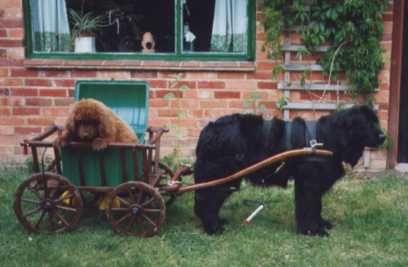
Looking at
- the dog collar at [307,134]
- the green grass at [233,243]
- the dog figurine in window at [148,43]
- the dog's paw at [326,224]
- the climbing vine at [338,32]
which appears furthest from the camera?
the dog figurine in window at [148,43]

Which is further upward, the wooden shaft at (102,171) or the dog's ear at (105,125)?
the dog's ear at (105,125)

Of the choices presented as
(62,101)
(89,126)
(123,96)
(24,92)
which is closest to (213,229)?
(89,126)

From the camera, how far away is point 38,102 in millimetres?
6922

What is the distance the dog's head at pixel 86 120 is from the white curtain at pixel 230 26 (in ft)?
9.46

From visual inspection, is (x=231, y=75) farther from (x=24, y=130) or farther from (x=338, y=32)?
(x=24, y=130)

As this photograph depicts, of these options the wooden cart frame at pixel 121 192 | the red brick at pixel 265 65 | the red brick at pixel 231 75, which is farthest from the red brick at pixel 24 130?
the red brick at pixel 265 65

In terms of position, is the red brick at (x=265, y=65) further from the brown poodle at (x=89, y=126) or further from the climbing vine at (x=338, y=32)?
the brown poodle at (x=89, y=126)

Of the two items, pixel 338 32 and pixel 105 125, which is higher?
pixel 338 32

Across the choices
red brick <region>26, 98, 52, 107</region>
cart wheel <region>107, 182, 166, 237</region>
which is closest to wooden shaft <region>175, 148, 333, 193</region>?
cart wheel <region>107, 182, 166, 237</region>

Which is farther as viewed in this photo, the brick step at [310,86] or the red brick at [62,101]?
the red brick at [62,101]

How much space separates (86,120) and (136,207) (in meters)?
0.83

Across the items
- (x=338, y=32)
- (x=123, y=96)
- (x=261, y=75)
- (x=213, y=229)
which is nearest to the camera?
(x=213, y=229)

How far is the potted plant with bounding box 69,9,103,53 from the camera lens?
6.98 metres

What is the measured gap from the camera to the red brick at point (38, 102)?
22.7 feet
